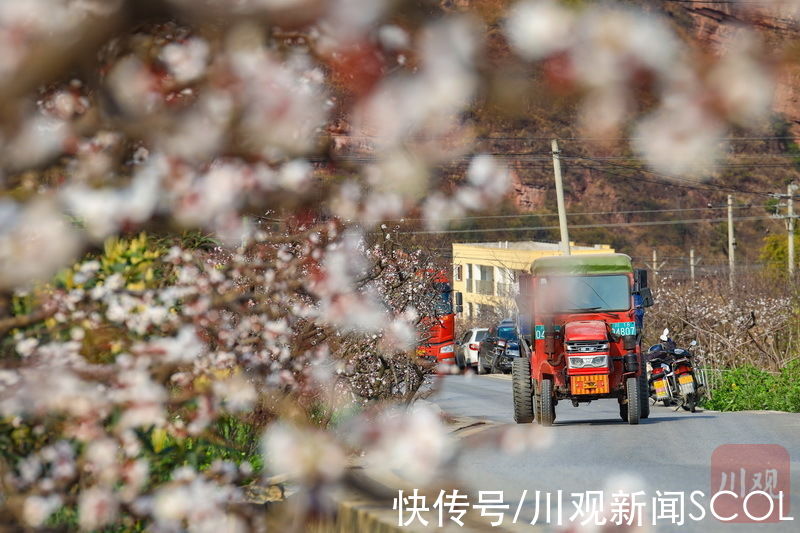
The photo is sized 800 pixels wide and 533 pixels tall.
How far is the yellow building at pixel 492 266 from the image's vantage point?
66.9 meters

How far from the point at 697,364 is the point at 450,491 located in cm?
1885

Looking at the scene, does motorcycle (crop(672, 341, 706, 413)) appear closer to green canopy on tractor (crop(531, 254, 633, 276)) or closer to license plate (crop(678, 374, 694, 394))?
license plate (crop(678, 374, 694, 394))

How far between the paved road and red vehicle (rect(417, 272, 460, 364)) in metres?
1.94

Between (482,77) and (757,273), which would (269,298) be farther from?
(757,273)

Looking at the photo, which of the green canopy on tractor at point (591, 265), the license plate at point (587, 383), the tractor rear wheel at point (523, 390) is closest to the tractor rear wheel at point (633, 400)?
the license plate at point (587, 383)

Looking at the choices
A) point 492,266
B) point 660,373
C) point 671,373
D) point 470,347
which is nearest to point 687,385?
point 671,373

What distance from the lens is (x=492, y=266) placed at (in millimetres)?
79812

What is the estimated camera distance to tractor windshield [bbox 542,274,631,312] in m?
17.7

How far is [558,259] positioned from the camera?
18.0m

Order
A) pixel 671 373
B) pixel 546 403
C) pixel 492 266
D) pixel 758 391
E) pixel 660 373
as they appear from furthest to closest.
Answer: pixel 492 266 → pixel 758 391 → pixel 660 373 → pixel 671 373 → pixel 546 403

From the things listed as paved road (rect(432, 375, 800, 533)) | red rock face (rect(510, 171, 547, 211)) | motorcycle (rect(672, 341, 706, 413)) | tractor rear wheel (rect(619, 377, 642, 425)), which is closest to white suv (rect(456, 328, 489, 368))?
motorcycle (rect(672, 341, 706, 413))

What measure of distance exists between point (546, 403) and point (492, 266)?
62.8 m

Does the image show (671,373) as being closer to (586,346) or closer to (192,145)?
(586,346)

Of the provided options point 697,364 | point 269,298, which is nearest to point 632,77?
point 269,298
